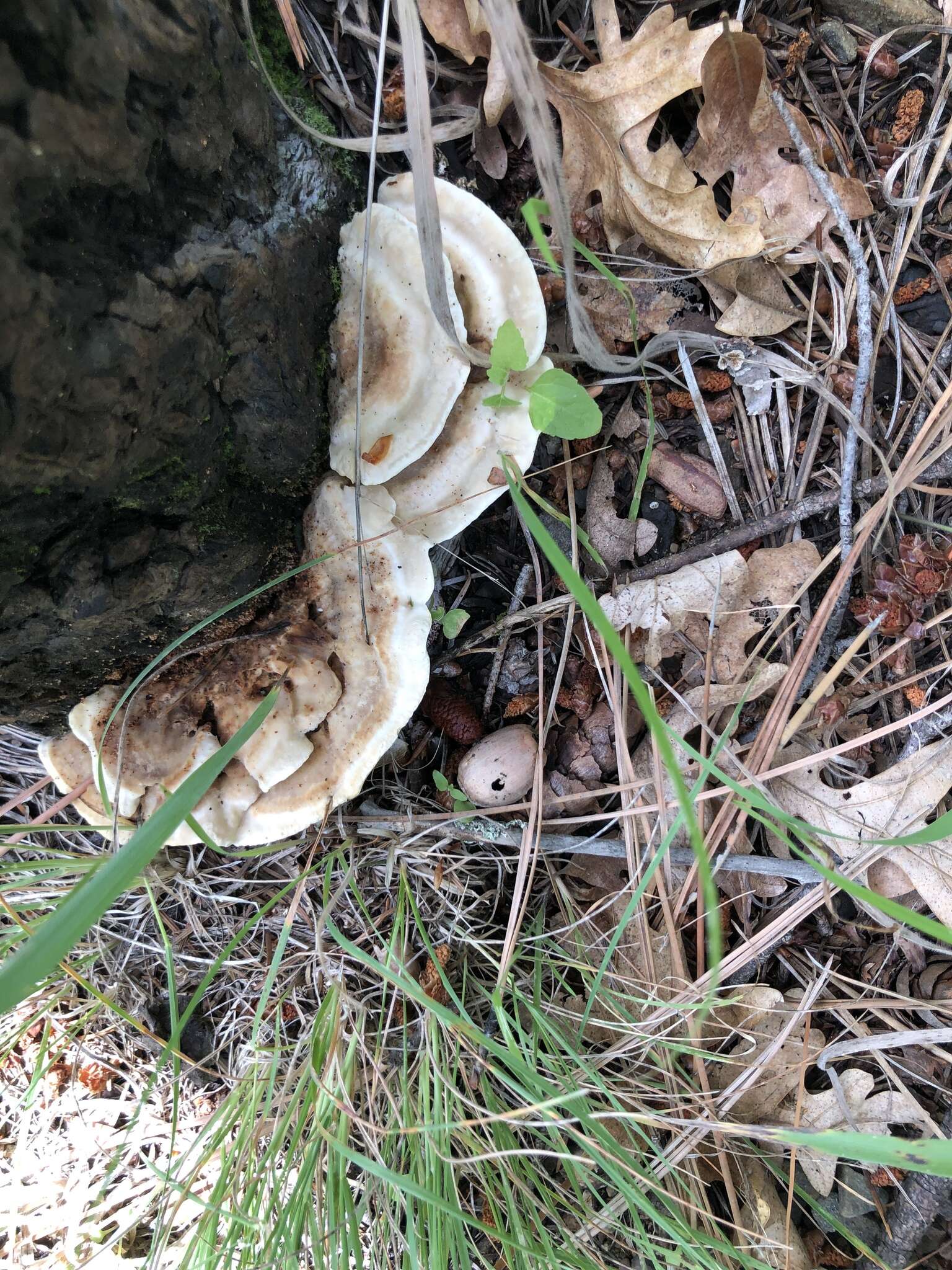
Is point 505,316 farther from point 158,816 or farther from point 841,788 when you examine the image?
point 841,788

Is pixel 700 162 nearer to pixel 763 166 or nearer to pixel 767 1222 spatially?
pixel 763 166

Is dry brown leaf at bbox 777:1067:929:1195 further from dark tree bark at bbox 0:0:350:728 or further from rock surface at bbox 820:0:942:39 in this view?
rock surface at bbox 820:0:942:39

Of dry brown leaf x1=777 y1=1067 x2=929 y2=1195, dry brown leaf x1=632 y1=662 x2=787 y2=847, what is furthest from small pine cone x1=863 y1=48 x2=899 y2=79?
dry brown leaf x1=777 y1=1067 x2=929 y2=1195

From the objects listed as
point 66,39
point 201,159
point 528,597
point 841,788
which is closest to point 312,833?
point 528,597

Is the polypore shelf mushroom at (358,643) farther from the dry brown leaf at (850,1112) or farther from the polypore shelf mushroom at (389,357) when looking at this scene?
the dry brown leaf at (850,1112)

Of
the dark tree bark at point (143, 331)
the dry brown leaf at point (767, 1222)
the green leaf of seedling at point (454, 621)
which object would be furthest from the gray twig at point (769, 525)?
the dry brown leaf at point (767, 1222)

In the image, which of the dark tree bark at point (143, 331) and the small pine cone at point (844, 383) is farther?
the small pine cone at point (844, 383)
